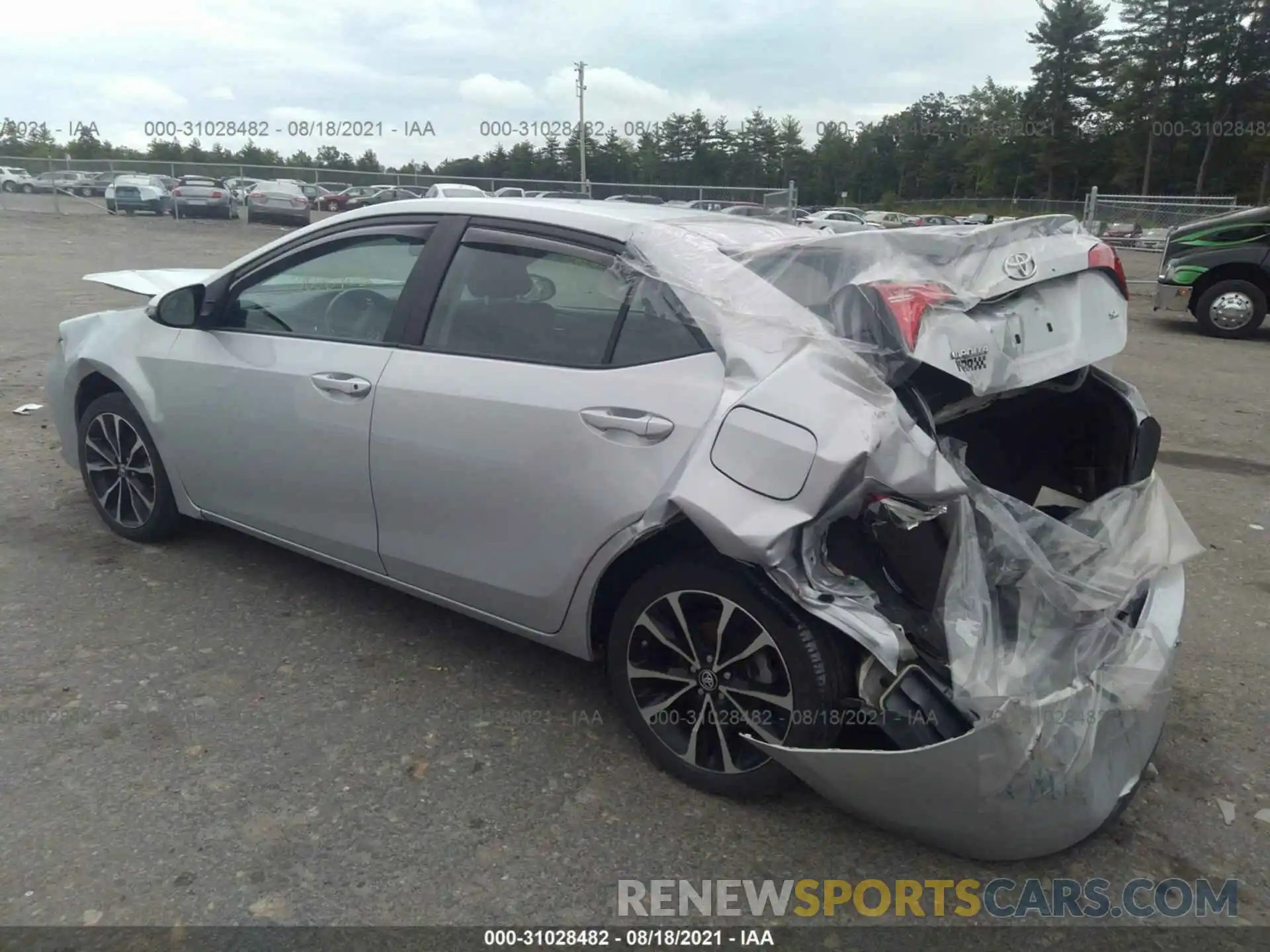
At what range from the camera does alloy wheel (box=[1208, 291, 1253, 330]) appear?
11961mm

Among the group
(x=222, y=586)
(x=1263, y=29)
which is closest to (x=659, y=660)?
(x=222, y=586)

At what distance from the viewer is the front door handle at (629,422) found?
263 centimetres

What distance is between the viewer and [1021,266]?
9.11 feet

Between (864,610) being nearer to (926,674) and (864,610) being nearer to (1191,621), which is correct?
(926,674)

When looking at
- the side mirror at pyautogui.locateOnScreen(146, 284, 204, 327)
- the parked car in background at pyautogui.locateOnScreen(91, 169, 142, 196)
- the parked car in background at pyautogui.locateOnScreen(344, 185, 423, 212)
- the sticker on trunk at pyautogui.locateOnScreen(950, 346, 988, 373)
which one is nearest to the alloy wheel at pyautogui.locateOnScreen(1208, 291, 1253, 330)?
the sticker on trunk at pyautogui.locateOnScreen(950, 346, 988, 373)

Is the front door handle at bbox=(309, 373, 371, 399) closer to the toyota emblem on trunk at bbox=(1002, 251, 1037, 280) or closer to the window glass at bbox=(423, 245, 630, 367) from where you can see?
the window glass at bbox=(423, 245, 630, 367)

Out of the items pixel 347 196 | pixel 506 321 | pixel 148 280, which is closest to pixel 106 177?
pixel 347 196

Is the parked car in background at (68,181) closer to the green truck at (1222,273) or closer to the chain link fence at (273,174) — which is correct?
the chain link fence at (273,174)

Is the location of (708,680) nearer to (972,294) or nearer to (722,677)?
(722,677)

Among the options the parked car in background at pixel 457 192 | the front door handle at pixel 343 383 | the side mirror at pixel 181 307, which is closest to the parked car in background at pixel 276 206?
the parked car in background at pixel 457 192

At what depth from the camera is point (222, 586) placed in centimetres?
399

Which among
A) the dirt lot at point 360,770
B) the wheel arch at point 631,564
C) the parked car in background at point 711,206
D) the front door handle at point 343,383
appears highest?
the parked car in background at point 711,206

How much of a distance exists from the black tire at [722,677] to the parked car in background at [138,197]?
31.5 m

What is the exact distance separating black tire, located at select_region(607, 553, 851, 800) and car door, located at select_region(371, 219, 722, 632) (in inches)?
9.3
